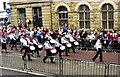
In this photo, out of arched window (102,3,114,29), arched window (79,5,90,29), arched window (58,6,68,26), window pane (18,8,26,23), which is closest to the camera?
arched window (102,3,114,29)

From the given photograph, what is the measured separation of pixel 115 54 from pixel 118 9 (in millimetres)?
6270

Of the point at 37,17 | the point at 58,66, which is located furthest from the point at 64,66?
the point at 37,17

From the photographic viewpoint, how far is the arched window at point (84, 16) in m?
28.7

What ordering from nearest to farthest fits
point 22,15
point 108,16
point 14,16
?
point 108,16
point 22,15
point 14,16

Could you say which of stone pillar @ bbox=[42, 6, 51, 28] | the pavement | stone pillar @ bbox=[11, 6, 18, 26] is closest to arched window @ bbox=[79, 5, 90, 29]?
stone pillar @ bbox=[42, 6, 51, 28]

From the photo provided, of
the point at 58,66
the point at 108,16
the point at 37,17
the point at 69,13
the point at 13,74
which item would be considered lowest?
the point at 13,74

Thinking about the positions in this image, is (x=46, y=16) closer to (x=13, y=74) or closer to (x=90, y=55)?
(x=90, y=55)

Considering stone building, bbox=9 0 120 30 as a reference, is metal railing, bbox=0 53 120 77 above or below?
below

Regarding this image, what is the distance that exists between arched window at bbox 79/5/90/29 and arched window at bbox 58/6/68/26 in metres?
1.62

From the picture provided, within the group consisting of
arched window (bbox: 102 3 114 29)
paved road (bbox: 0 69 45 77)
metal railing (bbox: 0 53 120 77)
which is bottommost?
paved road (bbox: 0 69 45 77)

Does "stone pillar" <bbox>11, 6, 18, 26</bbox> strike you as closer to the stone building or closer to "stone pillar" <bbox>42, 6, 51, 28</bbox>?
the stone building

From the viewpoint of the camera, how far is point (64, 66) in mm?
14320

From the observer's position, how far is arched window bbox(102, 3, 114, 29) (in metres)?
27.2

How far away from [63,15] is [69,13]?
912mm
